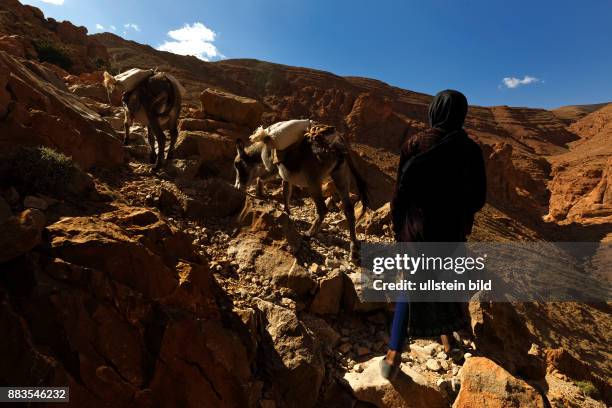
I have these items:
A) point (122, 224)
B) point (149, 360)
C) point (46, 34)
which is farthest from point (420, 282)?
point (46, 34)

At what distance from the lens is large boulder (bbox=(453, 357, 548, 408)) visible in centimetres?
321

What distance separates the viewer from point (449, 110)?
3.00 metres

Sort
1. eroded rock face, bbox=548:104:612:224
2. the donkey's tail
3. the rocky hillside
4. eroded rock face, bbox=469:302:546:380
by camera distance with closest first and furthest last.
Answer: the rocky hillside
eroded rock face, bbox=469:302:546:380
the donkey's tail
eroded rock face, bbox=548:104:612:224

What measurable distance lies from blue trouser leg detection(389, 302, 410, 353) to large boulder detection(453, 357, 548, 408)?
37.7 inches

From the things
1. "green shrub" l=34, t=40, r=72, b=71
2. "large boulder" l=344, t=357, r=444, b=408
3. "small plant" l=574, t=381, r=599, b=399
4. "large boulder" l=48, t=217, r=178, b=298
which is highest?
"green shrub" l=34, t=40, r=72, b=71

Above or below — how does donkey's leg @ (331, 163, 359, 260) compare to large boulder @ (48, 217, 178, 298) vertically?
above

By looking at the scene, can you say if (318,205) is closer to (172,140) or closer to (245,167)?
(245,167)

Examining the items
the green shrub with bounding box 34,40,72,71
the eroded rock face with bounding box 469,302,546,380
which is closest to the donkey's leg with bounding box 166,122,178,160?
the eroded rock face with bounding box 469,302,546,380

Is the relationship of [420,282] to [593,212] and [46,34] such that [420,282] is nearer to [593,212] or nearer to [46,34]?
[593,212]

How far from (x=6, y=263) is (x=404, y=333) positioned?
3.10 metres

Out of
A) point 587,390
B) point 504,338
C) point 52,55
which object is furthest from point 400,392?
point 52,55

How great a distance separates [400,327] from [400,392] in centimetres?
87

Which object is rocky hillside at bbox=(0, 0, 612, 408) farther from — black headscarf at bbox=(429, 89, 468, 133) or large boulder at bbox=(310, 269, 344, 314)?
black headscarf at bbox=(429, 89, 468, 133)

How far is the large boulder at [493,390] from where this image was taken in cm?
321
